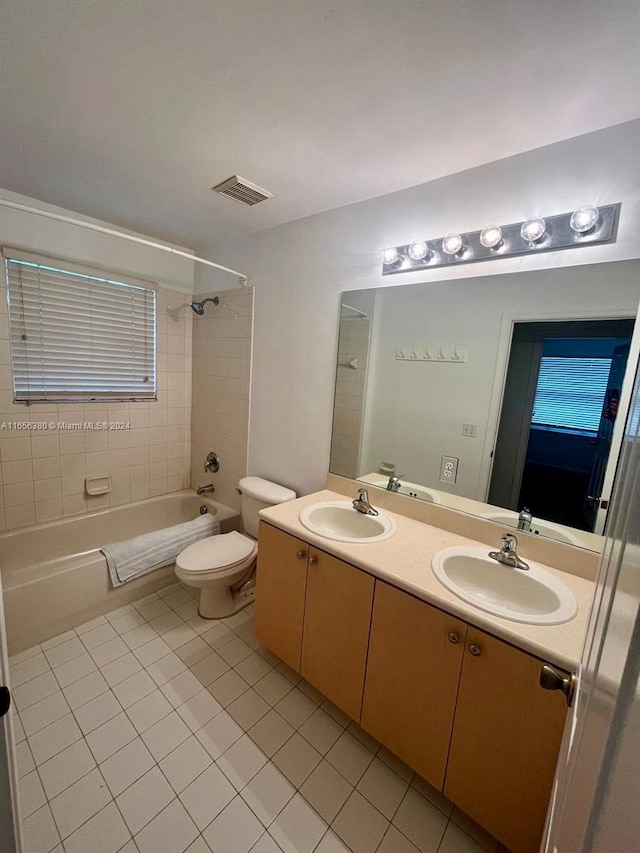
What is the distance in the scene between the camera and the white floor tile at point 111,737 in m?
1.26

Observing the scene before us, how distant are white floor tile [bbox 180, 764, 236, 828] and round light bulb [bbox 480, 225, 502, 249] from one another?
223 cm

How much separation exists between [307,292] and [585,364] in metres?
1.39

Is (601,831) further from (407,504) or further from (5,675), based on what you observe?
(407,504)

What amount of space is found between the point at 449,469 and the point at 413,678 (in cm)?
82

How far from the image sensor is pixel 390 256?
5.28 ft

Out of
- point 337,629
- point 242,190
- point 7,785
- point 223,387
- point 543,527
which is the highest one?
point 242,190

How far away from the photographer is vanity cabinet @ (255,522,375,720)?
126 centimetres

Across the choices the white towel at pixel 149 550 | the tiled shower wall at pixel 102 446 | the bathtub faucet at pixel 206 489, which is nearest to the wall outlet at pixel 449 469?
the white towel at pixel 149 550

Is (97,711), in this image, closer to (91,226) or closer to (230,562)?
(230,562)

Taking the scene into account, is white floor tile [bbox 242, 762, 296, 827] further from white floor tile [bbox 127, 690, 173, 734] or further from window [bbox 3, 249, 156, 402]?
window [bbox 3, 249, 156, 402]

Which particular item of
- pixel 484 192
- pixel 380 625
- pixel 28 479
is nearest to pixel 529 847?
pixel 380 625

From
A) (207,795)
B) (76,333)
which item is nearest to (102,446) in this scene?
(76,333)

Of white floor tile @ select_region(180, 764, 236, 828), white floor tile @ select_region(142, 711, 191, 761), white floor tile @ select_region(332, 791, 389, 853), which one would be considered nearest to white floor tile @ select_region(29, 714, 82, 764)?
white floor tile @ select_region(142, 711, 191, 761)

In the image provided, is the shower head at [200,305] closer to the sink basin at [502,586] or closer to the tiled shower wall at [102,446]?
the tiled shower wall at [102,446]
